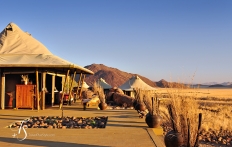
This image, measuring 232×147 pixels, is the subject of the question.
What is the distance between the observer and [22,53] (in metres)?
14.5

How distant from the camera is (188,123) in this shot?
4605mm

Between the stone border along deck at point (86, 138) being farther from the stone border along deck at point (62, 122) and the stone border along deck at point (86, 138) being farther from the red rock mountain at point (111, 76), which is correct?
the red rock mountain at point (111, 76)

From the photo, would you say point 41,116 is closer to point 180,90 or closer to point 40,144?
point 40,144

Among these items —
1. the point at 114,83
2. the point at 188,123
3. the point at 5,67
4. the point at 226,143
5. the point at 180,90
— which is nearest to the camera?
the point at 188,123

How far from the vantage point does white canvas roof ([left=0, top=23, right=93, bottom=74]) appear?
12.1 meters

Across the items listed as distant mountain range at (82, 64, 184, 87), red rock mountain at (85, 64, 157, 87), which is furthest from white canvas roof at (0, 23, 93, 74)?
red rock mountain at (85, 64, 157, 87)

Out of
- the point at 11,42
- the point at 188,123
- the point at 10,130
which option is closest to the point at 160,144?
the point at 188,123

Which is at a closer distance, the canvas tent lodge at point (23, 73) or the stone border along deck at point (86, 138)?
the stone border along deck at point (86, 138)

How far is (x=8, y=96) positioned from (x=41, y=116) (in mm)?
3631

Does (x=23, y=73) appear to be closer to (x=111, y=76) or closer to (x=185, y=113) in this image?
(x=185, y=113)

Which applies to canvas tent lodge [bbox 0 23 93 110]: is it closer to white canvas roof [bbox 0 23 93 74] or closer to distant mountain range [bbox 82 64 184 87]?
white canvas roof [bbox 0 23 93 74]

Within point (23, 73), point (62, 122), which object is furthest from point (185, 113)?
point (23, 73)

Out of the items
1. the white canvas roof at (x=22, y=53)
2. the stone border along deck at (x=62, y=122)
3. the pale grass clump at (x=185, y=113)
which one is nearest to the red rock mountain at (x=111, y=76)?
the white canvas roof at (x=22, y=53)

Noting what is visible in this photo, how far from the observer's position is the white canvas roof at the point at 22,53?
12.1 metres
